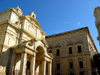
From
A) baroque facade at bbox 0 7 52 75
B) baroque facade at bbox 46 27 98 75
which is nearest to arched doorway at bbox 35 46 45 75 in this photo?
baroque facade at bbox 0 7 52 75

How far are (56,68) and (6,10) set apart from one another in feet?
55.6

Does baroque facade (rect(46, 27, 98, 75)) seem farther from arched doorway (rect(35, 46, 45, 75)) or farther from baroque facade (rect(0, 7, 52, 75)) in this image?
arched doorway (rect(35, 46, 45, 75))

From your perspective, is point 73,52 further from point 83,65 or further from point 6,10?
point 6,10

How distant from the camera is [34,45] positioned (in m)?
15.0

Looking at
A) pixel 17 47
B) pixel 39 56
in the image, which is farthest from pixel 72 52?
pixel 17 47

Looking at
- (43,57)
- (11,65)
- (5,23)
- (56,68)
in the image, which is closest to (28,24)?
(5,23)

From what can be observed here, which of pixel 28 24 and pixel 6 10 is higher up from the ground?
pixel 6 10

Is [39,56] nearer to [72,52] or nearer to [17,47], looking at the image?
[17,47]

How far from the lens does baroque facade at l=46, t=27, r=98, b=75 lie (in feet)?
75.9

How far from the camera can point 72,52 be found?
25.3 meters

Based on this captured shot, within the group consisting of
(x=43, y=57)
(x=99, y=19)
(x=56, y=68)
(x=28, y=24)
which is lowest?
(x=56, y=68)

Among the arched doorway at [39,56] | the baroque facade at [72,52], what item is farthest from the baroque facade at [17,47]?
the baroque facade at [72,52]

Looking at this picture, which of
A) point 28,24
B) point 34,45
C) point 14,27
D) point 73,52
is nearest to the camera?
point 34,45

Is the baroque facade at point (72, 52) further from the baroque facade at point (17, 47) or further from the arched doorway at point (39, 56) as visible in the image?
the arched doorway at point (39, 56)
